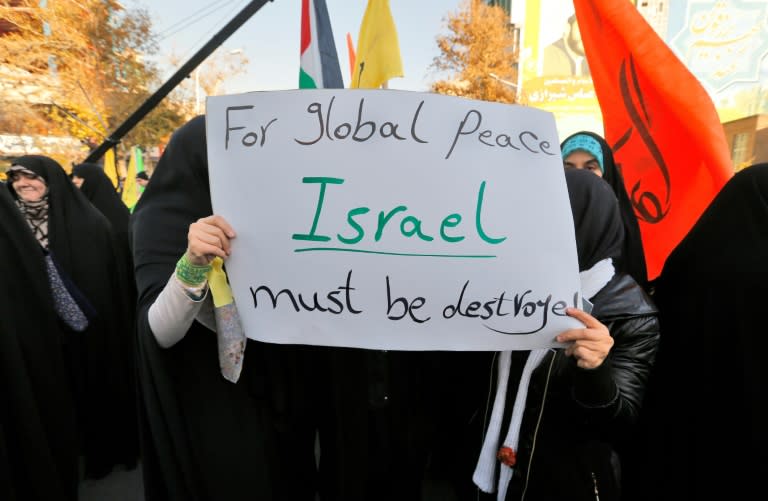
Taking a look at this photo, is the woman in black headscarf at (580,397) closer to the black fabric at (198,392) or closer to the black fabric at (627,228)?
the black fabric at (627,228)

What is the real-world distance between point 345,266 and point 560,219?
51 cm

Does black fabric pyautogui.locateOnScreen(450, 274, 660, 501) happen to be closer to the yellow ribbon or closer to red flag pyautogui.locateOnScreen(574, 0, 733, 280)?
the yellow ribbon

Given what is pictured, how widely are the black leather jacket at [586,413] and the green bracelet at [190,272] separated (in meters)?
0.94

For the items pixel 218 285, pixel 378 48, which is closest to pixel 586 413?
pixel 218 285

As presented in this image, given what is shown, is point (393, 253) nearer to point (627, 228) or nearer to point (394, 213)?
point (394, 213)

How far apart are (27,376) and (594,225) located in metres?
2.26

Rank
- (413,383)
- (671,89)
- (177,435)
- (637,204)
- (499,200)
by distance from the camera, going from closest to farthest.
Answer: (499,200), (177,435), (413,383), (671,89), (637,204)

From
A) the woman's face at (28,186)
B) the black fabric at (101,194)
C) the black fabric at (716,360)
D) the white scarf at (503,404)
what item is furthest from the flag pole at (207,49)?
the black fabric at (716,360)

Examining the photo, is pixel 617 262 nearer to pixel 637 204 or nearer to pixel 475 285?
pixel 475 285

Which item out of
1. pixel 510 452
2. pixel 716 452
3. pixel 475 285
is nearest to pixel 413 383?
pixel 510 452

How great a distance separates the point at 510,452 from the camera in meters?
1.23

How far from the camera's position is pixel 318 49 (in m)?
2.00

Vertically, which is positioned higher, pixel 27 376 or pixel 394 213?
pixel 394 213

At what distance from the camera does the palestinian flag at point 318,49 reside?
1999mm
